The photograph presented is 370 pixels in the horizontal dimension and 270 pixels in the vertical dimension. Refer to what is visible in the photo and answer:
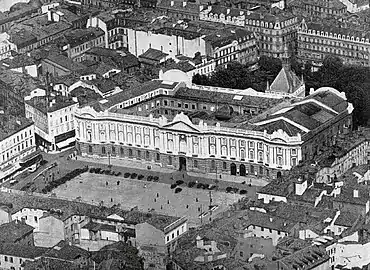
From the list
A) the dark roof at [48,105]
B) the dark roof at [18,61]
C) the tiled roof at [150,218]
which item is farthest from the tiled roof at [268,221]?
the dark roof at [18,61]

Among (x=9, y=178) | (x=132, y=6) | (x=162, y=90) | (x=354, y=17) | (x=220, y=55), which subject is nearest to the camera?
(x=9, y=178)

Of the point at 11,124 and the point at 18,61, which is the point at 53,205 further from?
the point at 18,61

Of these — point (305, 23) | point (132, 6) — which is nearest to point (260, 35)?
point (305, 23)

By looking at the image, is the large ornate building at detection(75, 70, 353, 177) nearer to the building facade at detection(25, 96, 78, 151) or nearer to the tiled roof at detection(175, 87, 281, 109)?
the tiled roof at detection(175, 87, 281, 109)

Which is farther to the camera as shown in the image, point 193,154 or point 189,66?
point 189,66

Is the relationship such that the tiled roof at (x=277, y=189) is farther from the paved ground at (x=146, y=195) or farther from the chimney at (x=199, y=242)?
the chimney at (x=199, y=242)

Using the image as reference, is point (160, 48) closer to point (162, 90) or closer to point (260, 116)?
point (162, 90)
